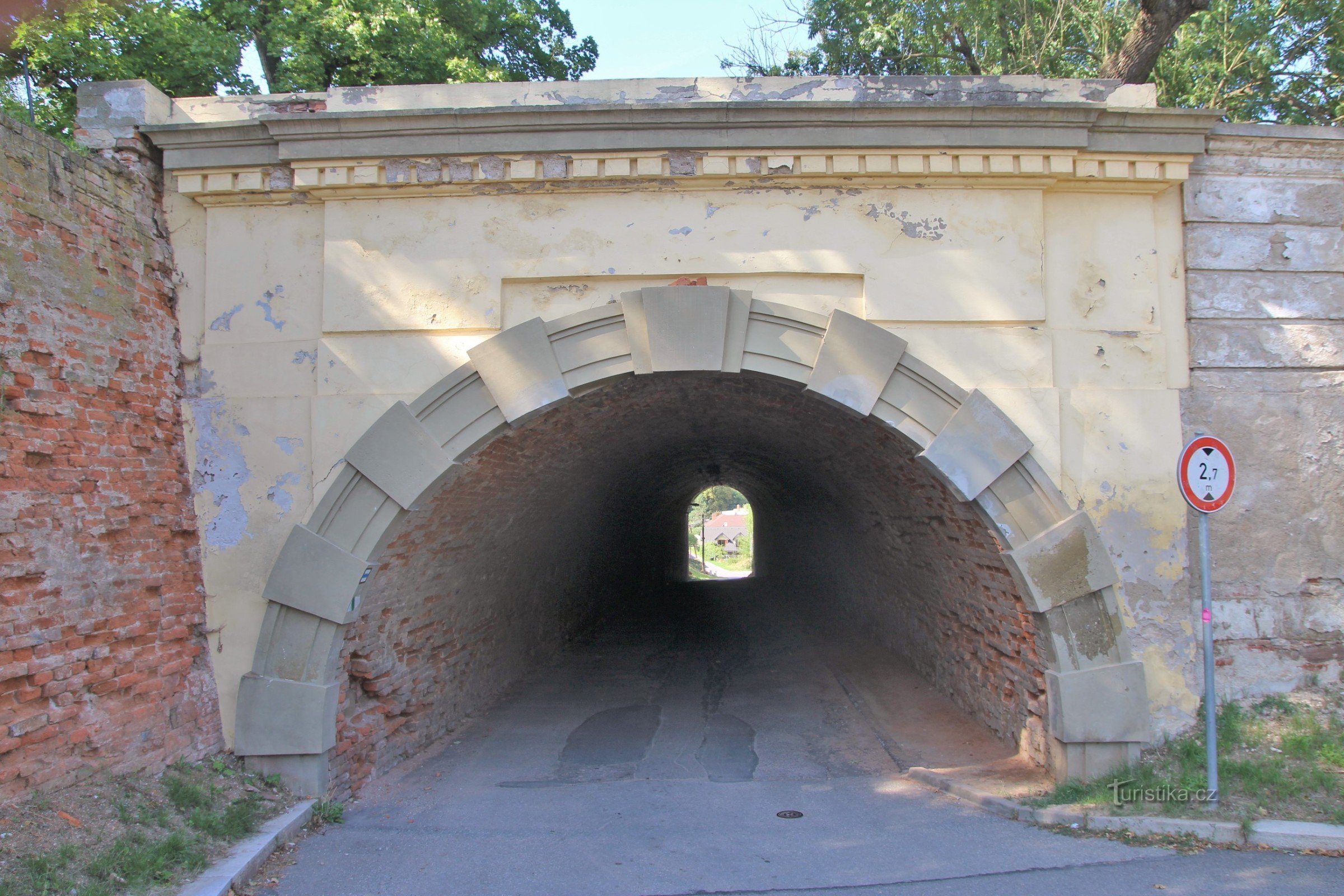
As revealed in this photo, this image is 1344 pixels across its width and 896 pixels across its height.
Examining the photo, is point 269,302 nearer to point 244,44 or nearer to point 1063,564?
point 1063,564

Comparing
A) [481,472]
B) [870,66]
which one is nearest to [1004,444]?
[481,472]

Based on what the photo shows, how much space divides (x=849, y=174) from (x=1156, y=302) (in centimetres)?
223

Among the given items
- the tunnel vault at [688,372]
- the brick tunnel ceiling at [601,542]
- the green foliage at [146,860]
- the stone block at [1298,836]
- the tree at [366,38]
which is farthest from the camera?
the tree at [366,38]

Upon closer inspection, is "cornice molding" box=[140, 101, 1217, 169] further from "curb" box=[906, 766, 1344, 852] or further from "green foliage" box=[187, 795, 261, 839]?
"curb" box=[906, 766, 1344, 852]

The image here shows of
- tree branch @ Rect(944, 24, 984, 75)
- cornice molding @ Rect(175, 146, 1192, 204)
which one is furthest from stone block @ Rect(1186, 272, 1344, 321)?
tree branch @ Rect(944, 24, 984, 75)

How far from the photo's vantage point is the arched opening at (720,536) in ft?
130

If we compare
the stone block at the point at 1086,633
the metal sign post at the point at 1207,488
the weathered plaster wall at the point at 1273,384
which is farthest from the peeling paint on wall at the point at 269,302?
the weathered plaster wall at the point at 1273,384

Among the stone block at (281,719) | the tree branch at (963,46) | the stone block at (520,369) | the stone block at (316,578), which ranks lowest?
the stone block at (281,719)

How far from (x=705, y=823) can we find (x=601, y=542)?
7498 millimetres

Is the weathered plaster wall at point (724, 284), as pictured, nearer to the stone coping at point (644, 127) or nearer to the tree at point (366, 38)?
the stone coping at point (644, 127)

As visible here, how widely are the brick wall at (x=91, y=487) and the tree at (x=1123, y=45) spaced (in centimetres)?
1066

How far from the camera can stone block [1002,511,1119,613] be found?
5.19 metres

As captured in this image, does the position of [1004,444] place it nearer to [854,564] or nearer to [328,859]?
[328,859]

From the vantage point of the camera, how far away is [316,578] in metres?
5.28
